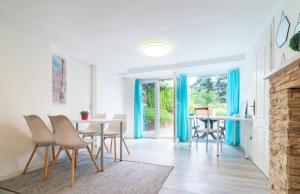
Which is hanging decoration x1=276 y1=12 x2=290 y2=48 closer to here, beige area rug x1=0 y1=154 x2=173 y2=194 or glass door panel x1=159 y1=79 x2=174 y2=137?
beige area rug x1=0 y1=154 x2=173 y2=194

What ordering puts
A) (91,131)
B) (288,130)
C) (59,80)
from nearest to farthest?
(288,130), (59,80), (91,131)

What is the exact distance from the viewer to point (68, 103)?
361cm

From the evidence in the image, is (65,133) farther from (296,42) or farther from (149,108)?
(149,108)

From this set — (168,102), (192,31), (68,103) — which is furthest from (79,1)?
(168,102)

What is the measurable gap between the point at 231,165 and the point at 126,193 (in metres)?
1.91

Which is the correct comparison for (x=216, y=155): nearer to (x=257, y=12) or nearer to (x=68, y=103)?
(x=257, y=12)

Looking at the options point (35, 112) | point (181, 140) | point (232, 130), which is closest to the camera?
point (35, 112)

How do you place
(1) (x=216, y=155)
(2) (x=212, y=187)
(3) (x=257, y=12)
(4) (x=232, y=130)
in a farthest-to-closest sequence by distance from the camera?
(4) (x=232, y=130) → (1) (x=216, y=155) → (3) (x=257, y=12) → (2) (x=212, y=187)

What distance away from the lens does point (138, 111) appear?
5.79 metres

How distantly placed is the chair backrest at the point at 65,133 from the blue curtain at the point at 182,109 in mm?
3445

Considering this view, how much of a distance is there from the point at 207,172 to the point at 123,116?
77.8 inches

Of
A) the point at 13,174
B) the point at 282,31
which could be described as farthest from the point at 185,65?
the point at 13,174

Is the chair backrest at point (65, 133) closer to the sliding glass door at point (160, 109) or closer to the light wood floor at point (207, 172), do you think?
the light wood floor at point (207, 172)

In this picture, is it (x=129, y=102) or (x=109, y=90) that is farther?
(x=129, y=102)
